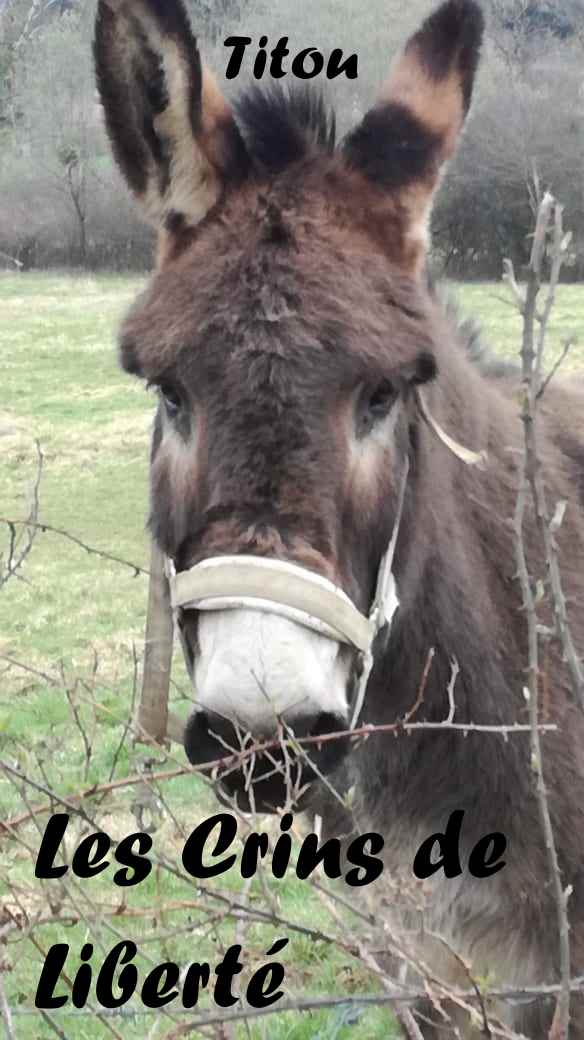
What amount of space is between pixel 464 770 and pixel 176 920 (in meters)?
2.26

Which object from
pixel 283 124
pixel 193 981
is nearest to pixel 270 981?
pixel 193 981

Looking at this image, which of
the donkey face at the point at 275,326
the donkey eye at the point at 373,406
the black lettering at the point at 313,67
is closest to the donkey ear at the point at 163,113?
the donkey face at the point at 275,326

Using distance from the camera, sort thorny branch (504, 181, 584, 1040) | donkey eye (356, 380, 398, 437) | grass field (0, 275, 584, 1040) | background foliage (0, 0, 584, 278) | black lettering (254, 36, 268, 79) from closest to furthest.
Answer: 1. thorny branch (504, 181, 584, 1040)
2. donkey eye (356, 380, 398, 437)
3. black lettering (254, 36, 268, 79)
4. grass field (0, 275, 584, 1040)
5. background foliage (0, 0, 584, 278)

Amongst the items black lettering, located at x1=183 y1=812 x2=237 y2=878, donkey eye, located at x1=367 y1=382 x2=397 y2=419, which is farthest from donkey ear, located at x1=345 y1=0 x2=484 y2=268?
black lettering, located at x1=183 y1=812 x2=237 y2=878

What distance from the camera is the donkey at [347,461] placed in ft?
7.18

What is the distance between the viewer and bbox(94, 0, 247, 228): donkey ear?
2582 mm

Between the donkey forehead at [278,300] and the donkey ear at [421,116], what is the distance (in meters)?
0.19

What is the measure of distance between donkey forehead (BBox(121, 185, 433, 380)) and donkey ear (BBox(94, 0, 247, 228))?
0.40ft

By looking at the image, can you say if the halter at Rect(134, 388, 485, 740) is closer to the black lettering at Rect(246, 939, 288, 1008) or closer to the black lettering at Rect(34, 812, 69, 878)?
the black lettering at Rect(34, 812, 69, 878)

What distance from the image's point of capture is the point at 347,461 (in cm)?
234

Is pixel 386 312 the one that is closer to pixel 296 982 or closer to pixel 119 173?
pixel 119 173

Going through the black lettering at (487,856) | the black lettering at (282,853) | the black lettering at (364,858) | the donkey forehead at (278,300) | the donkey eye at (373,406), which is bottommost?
the black lettering at (364,858)

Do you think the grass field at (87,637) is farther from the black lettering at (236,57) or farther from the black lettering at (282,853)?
the black lettering at (236,57)

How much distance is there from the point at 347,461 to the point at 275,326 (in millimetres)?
304
